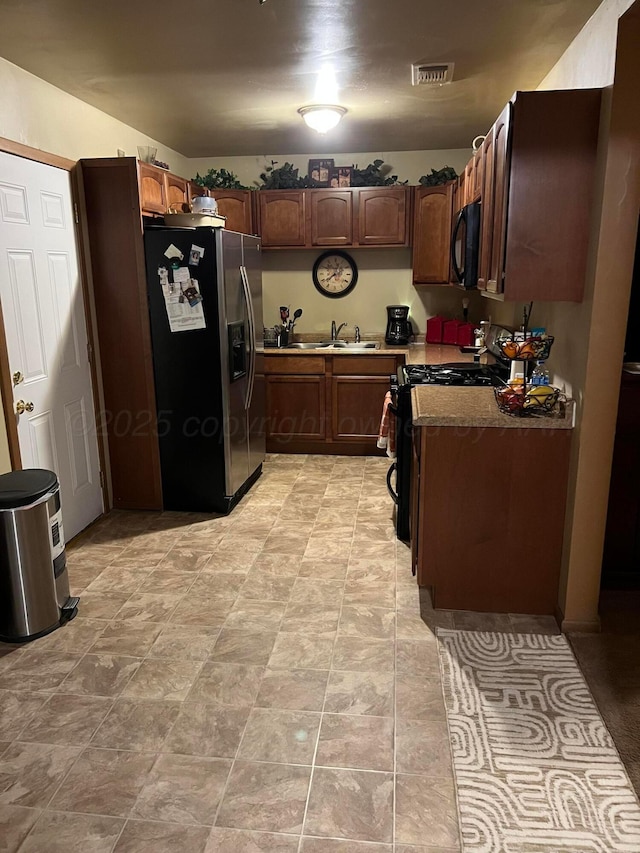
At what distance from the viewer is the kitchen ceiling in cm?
246

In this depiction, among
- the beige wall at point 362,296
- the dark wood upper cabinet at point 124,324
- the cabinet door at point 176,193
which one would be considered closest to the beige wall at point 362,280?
the beige wall at point 362,296

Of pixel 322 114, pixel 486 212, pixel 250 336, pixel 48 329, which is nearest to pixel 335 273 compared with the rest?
pixel 250 336

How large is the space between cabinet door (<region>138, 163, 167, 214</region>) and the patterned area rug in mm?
2981

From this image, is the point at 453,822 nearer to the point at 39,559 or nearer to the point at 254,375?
the point at 39,559

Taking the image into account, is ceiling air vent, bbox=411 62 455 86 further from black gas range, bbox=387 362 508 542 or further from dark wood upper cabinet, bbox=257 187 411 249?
dark wood upper cabinet, bbox=257 187 411 249

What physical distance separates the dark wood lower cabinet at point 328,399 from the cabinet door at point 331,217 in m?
1.04

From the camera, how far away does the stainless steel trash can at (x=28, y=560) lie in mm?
2574

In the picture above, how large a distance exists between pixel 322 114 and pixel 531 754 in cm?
358

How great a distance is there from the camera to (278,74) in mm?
3232

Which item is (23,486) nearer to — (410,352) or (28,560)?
(28,560)

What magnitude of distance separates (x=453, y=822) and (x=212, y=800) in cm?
69

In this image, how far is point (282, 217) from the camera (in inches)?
207

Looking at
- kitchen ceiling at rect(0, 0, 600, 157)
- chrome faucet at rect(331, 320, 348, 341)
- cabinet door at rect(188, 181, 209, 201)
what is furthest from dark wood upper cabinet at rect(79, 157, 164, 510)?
chrome faucet at rect(331, 320, 348, 341)

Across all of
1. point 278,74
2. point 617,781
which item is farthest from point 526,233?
point 617,781
